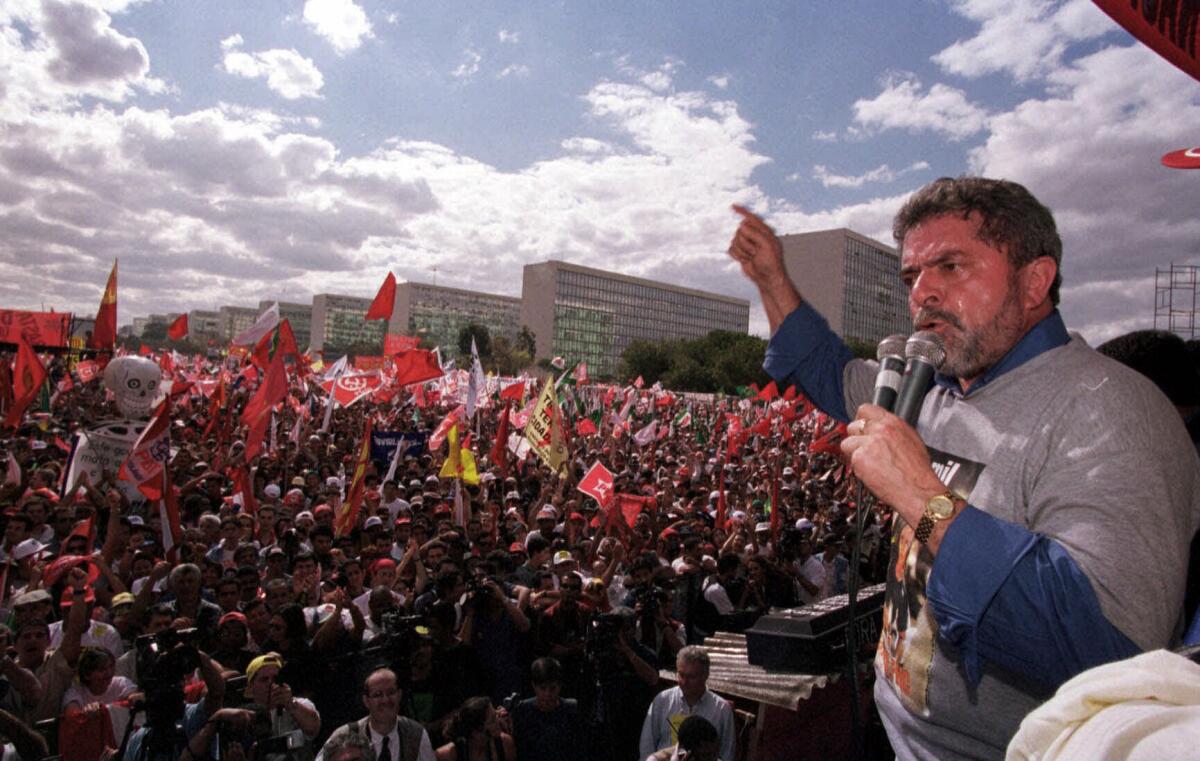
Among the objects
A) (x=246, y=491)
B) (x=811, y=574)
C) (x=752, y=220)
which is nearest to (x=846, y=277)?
(x=811, y=574)

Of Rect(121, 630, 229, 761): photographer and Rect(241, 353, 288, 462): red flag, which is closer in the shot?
Rect(121, 630, 229, 761): photographer

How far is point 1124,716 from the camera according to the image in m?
0.68

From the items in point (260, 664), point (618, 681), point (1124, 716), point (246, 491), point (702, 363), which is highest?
point (702, 363)

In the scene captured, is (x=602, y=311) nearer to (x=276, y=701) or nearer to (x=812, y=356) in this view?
(x=276, y=701)

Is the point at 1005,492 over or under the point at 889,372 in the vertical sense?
under

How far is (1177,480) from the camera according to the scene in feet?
4.02

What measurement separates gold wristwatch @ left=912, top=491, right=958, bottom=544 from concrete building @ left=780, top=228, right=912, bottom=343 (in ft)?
337

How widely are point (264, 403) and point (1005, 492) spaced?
36.0 ft

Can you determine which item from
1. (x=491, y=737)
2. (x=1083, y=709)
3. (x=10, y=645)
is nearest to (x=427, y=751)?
(x=491, y=737)

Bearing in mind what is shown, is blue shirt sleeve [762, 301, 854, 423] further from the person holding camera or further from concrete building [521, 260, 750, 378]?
concrete building [521, 260, 750, 378]

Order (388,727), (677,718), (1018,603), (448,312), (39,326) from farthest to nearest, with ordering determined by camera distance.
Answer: (448,312), (39,326), (677,718), (388,727), (1018,603)

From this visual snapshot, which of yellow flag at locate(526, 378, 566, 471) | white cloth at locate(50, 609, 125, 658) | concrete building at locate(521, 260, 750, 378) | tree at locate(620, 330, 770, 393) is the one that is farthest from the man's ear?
concrete building at locate(521, 260, 750, 378)

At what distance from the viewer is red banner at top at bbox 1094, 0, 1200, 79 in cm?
145

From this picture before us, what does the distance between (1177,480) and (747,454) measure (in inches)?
877
